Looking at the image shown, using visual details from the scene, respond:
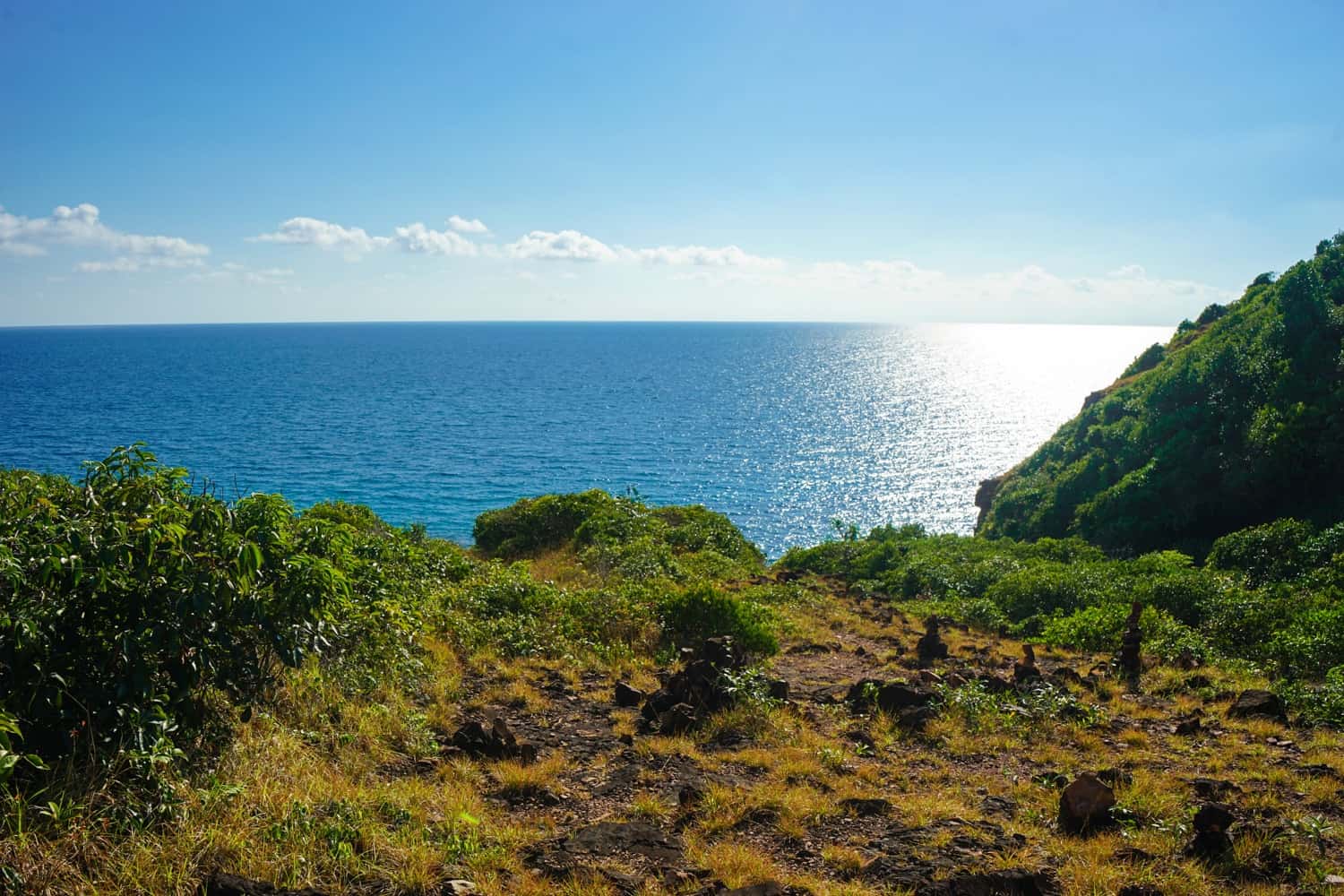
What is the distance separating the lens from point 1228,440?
82.8ft

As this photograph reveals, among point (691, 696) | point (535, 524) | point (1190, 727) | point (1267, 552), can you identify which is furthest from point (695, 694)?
point (535, 524)

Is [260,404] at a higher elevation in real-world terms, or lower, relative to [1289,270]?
lower

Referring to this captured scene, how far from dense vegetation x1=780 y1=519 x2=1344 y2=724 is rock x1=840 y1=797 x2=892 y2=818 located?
26.8ft

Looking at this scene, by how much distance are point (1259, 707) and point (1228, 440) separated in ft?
57.1

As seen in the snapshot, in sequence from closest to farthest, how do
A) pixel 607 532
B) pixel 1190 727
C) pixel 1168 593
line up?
pixel 1190 727 < pixel 1168 593 < pixel 607 532

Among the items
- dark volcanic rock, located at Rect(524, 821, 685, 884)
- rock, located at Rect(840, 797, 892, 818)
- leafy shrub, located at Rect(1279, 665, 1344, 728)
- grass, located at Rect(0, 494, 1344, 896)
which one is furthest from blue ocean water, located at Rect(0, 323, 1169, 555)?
leafy shrub, located at Rect(1279, 665, 1344, 728)

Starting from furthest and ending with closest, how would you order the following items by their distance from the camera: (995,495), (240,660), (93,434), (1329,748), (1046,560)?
1. (93,434)
2. (995,495)
3. (1046,560)
4. (1329,748)
5. (240,660)

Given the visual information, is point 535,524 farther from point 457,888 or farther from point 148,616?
point 457,888

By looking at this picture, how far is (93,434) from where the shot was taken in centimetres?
7388

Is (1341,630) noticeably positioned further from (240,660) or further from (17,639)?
(17,639)

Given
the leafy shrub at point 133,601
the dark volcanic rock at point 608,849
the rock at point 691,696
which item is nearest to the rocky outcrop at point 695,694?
the rock at point 691,696

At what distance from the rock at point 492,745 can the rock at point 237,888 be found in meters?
3.84

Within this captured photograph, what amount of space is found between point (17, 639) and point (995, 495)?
41389mm

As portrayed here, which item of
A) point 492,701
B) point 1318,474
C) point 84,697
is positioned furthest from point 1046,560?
point 84,697
